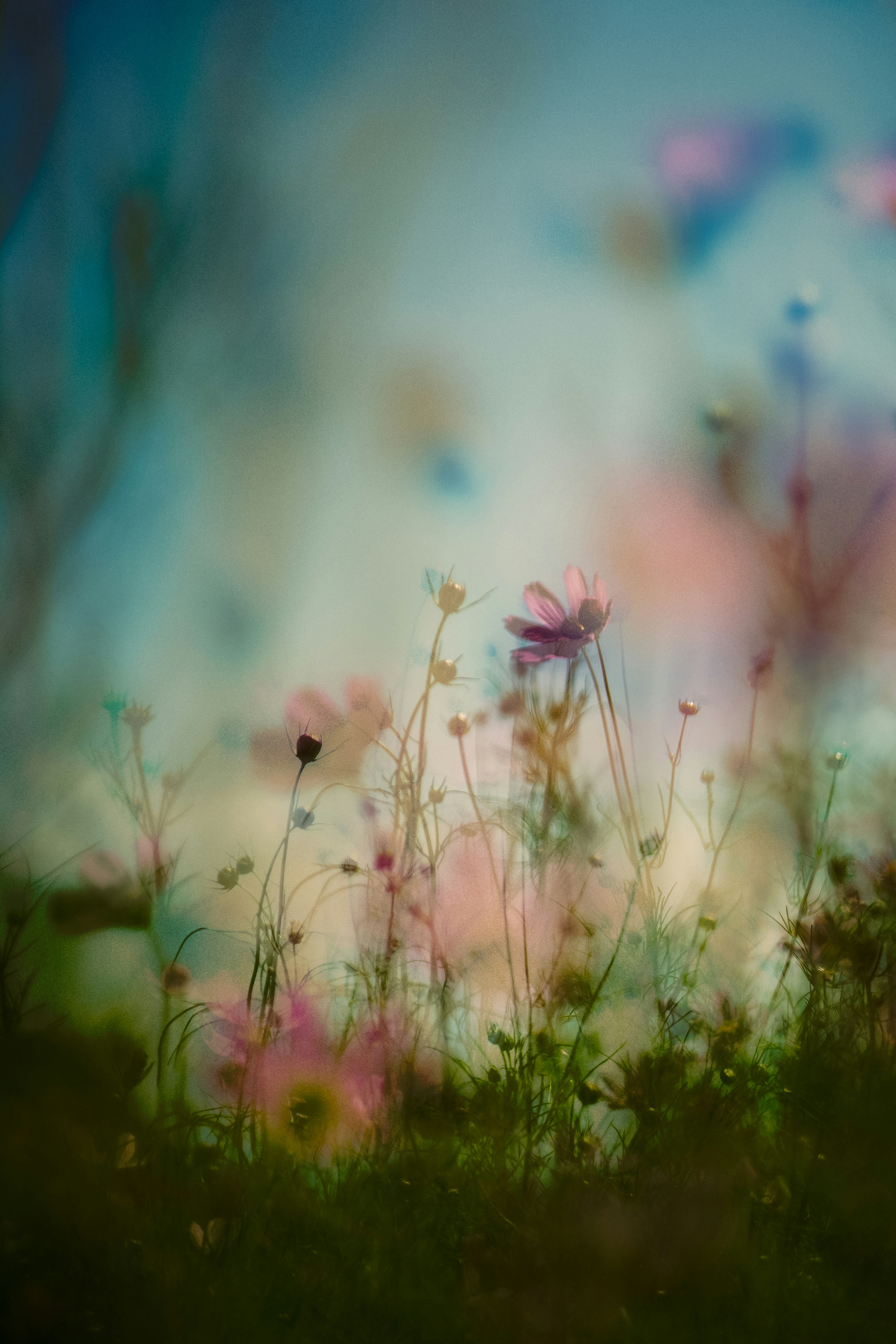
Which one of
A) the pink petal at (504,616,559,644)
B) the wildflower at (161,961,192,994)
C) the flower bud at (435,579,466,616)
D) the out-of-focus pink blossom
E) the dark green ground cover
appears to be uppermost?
Answer: the flower bud at (435,579,466,616)

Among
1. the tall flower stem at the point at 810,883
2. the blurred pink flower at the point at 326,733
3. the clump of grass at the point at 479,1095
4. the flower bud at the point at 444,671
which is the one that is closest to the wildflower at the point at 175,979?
the clump of grass at the point at 479,1095

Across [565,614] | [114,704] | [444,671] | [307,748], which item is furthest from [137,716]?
[565,614]

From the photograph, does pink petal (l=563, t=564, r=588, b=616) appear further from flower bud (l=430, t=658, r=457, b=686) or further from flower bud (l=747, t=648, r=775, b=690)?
flower bud (l=747, t=648, r=775, b=690)

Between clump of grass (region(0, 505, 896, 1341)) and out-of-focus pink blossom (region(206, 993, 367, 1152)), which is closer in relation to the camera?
clump of grass (region(0, 505, 896, 1341))

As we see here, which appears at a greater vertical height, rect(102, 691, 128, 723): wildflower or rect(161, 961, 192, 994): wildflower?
rect(102, 691, 128, 723): wildflower

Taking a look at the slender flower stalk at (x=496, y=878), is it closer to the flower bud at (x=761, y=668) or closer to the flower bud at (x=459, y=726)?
the flower bud at (x=459, y=726)

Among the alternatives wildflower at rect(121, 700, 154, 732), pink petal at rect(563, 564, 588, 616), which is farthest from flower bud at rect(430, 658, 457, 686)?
wildflower at rect(121, 700, 154, 732)
